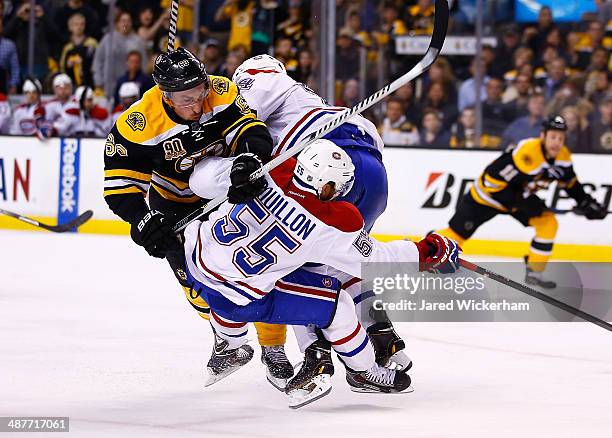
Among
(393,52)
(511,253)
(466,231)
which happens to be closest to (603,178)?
(511,253)

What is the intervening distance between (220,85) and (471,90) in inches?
200

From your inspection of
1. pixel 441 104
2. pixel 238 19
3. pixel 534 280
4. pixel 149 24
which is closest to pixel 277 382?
pixel 534 280

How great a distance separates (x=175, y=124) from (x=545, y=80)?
547cm

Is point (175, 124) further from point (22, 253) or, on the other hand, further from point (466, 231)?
point (22, 253)

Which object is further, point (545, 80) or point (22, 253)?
point (545, 80)

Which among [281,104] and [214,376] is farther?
[281,104]

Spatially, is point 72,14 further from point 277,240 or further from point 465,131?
point 277,240

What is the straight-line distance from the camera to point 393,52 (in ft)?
30.8

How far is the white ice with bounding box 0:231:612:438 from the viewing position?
371 cm

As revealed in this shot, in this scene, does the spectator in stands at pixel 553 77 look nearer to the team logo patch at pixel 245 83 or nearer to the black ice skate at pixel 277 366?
the team logo patch at pixel 245 83

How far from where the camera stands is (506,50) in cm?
923

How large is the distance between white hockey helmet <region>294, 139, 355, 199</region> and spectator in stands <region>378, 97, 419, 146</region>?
5.30 m

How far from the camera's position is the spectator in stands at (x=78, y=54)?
405 inches

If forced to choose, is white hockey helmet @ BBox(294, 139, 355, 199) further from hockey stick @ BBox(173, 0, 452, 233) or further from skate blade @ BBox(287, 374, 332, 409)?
skate blade @ BBox(287, 374, 332, 409)
